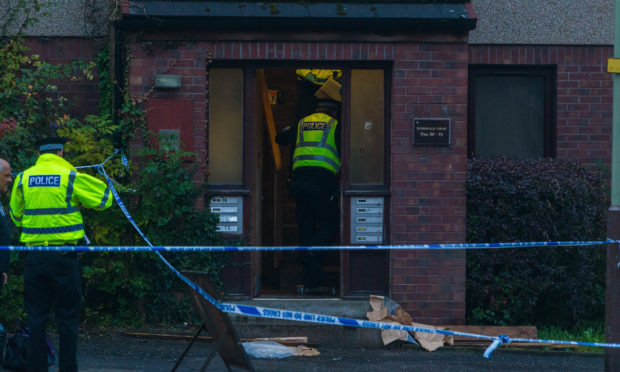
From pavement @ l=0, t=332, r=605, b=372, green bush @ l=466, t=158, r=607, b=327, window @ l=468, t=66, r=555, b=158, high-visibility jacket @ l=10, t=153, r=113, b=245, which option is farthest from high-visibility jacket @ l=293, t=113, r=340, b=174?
high-visibility jacket @ l=10, t=153, r=113, b=245

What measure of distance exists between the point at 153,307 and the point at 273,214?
247cm

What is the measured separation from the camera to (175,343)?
805cm

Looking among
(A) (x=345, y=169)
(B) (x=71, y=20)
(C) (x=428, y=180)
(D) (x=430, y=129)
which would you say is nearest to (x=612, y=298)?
(C) (x=428, y=180)

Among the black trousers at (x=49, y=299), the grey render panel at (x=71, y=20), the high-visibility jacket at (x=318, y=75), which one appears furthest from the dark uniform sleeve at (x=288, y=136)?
the black trousers at (x=49, y=299)

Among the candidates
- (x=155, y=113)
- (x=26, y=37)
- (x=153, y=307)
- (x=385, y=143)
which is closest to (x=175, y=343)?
(x=153, y=307)

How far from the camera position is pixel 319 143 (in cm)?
892

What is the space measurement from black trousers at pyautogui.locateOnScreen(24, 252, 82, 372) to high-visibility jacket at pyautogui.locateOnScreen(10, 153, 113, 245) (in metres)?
0.15

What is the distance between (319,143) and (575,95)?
289cm

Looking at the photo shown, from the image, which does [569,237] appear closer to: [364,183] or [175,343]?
[364,183]

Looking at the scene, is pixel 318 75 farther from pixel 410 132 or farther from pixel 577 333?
pixel 577 333

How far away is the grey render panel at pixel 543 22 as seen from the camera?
945 cm

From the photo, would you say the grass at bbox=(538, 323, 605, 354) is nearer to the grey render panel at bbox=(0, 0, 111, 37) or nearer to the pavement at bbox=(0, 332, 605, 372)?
the pavement at bbox=(0, 332, 605, 372)

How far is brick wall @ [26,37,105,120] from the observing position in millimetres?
9023

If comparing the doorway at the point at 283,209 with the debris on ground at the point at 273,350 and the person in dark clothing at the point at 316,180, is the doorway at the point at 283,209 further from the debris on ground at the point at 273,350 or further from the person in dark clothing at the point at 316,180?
the debris on ground at the point at 273,350
